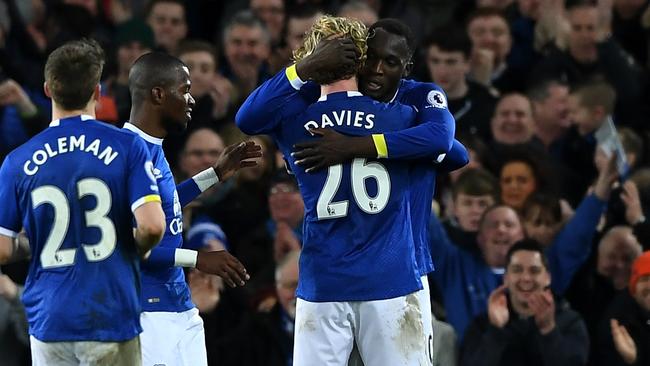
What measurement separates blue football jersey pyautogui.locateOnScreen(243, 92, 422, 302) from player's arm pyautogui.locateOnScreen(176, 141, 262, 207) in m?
0.55

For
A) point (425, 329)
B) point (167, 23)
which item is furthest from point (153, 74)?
point (167, 23)

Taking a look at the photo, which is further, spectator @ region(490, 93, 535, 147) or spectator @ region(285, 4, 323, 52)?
spectator @ region(285, 4, 323, 52)

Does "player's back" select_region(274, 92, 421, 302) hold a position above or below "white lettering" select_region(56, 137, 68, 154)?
below

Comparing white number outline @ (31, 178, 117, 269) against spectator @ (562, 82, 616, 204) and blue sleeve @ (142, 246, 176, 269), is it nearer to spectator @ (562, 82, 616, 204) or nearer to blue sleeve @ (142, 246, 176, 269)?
blue sleeve @ (142, 246, 176, 269)

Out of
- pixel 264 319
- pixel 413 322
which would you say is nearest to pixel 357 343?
pixel 413 322

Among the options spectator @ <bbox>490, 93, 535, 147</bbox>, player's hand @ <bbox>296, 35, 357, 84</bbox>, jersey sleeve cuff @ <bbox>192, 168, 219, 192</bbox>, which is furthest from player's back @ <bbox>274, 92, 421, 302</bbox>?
spectator @ <bbox>490, 93, 535, 147</bbox>

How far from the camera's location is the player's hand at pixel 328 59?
294 inches

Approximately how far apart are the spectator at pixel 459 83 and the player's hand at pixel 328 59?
16.9 feet

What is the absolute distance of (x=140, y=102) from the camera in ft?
25.6

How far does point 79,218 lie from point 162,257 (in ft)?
2.79

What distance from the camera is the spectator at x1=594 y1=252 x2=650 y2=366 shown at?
1058 centimetres

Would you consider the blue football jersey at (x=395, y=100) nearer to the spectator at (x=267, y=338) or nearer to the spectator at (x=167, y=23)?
the spectator at (x=267, y=338)

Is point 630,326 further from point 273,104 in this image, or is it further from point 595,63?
point 273,104

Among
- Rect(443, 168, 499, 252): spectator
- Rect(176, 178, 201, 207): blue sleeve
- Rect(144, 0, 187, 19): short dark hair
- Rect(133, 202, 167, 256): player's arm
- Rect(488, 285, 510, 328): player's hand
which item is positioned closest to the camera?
Rect(133, 202, 167, 256): player's arm
